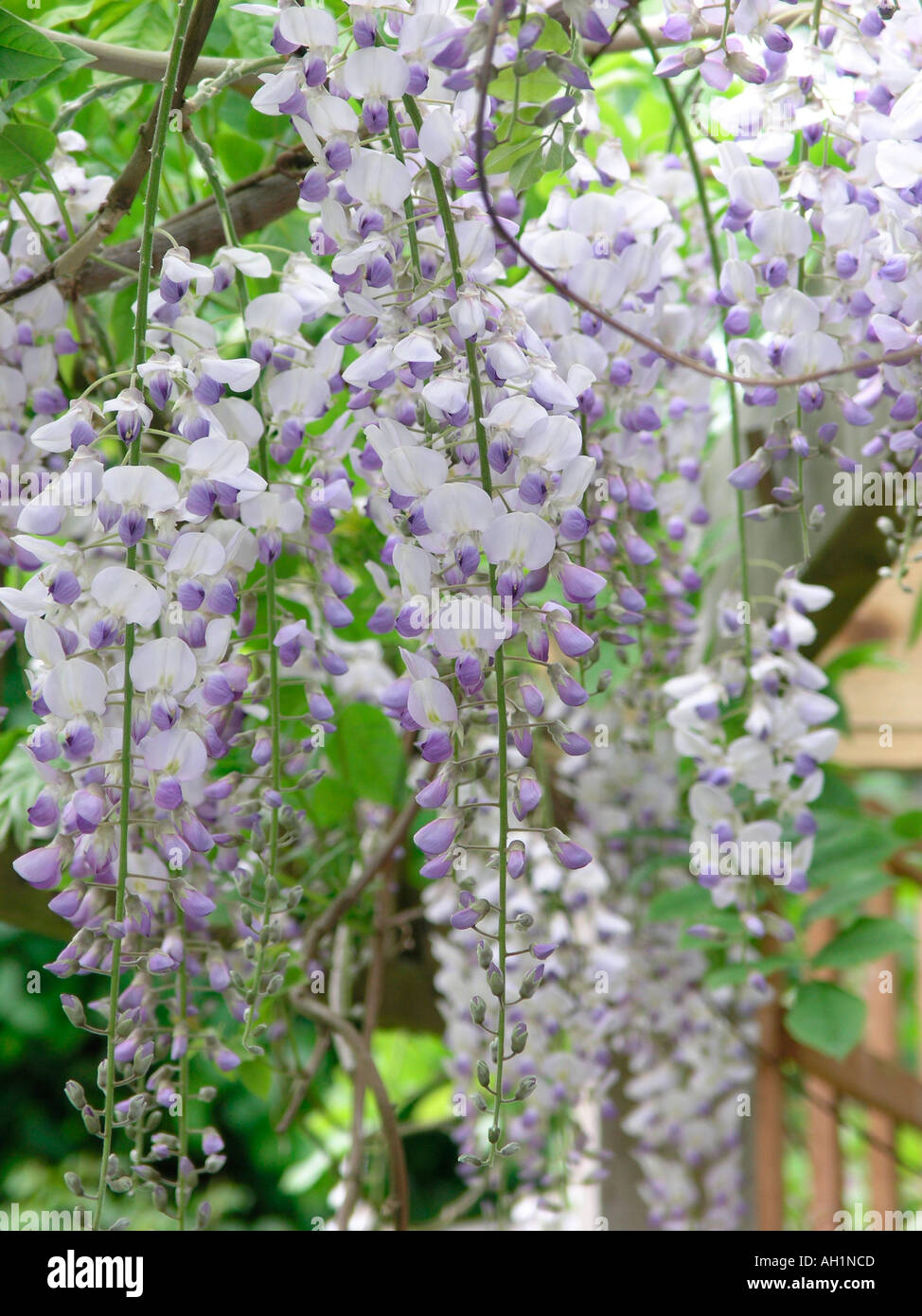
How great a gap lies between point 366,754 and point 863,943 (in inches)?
23.8

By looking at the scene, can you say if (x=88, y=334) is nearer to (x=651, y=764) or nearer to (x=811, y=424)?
(x=811, y=424)

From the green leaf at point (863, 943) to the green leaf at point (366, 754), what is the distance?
524 mm

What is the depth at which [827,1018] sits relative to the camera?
1.23 m

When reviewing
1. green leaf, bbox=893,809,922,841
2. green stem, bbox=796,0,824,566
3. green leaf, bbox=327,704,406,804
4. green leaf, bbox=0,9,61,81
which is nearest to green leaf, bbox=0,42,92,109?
green leaf, bbox=0,9,61,81

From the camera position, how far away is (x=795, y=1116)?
3.77 meters

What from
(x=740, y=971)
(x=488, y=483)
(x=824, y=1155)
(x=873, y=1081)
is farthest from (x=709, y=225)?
(x=824, y=1155)

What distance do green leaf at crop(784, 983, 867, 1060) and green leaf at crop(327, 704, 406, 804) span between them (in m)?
0.49

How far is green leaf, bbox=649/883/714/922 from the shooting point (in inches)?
50.1

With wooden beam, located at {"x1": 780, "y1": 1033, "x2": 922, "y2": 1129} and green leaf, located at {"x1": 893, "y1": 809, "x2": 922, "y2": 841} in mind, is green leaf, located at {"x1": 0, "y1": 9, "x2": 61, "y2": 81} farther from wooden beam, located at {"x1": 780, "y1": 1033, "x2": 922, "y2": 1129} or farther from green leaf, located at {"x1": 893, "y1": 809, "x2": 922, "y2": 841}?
wooden beam, located at {"x1": 780, "y1": 1033, "x2": 922, "y2": 1129}

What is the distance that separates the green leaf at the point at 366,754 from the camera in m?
1.21

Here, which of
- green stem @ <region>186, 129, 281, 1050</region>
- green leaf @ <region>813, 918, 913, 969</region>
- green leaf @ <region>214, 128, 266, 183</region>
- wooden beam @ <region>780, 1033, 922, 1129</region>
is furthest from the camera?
wooden beam @ <region>780, 1033, 922, 1129</region>

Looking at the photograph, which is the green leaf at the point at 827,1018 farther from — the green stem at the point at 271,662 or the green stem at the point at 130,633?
the green stem at the point at 130,633

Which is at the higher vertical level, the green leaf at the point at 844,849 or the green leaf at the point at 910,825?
the green leaf at the point at 910,825

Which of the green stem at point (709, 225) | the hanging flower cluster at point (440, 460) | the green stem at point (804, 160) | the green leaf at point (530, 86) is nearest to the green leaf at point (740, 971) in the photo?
the hanging flower cluster at point (440, 460)
